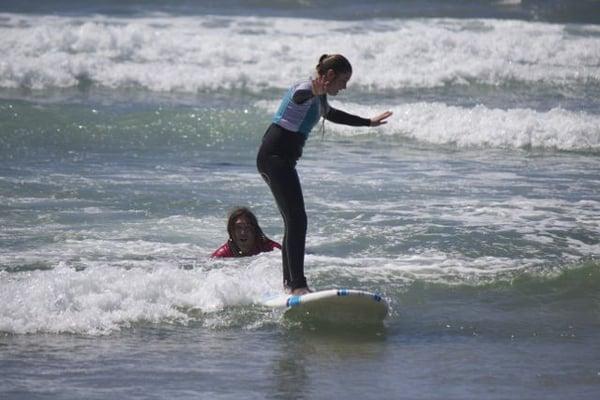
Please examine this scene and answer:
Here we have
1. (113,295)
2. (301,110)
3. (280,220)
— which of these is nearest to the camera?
(301,110)

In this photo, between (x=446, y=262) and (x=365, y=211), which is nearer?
(x=446, y=262)

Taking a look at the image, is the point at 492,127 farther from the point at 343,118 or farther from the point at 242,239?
the point at 343,118

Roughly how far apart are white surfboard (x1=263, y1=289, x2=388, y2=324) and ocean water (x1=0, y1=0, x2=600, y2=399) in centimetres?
9

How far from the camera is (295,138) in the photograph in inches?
305

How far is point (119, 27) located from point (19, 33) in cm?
224

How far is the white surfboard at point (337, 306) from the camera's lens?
7680 mm

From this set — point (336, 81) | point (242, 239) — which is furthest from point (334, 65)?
point (242, 239)

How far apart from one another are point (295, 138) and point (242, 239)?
2082 mm

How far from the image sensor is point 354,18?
31.9 m

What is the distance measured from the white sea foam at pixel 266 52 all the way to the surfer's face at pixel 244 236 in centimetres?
1296

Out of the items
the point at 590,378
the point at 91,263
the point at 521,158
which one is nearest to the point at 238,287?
the point at 91,263

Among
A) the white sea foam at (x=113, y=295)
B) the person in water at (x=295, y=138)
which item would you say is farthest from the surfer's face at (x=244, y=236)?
the person in water at (x=295, y=138)

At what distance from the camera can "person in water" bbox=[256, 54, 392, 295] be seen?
757cm

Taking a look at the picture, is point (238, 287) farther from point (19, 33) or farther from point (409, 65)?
point (19, 33)
